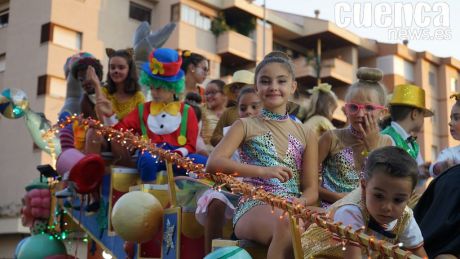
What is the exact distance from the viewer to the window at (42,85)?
16406 mm

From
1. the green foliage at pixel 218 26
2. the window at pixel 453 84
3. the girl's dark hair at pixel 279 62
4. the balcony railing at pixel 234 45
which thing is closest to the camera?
the girl's dark hair at pixel 279 62

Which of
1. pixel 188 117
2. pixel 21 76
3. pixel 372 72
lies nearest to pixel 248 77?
pixel 188 117

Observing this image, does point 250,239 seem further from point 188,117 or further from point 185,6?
point 185,6

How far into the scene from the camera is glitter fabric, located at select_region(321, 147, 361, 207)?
383 centimetres

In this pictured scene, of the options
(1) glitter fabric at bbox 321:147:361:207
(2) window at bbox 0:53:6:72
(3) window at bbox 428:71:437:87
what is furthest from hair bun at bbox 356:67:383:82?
(3) window at bbox 428:71:437:87

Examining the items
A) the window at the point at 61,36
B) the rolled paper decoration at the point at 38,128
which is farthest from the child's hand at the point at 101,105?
the window at the point at 61,36

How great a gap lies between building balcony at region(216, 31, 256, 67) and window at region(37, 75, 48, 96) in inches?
281

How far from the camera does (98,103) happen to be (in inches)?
195

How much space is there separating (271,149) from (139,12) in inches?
690

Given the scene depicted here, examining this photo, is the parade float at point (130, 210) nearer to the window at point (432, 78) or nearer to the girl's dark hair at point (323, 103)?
the girl's dark hair at point (323, 103)

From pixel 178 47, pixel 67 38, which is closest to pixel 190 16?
pixel 178 47

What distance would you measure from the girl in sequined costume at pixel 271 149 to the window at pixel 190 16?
1732 centimetres

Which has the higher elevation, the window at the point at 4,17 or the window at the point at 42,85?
the window at the point at 4,17

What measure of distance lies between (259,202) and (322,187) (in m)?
0.92
